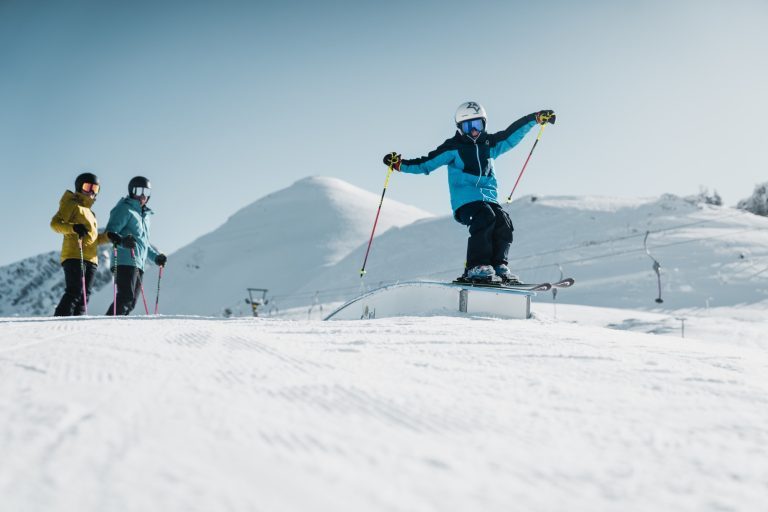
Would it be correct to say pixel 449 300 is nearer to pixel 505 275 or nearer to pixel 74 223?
pixel 505 275

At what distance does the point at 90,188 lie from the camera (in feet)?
18.9

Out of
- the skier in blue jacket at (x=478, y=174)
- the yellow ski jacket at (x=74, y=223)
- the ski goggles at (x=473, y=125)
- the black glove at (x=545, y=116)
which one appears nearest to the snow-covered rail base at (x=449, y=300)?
the skier in blue jacket at (x=478, y=174)

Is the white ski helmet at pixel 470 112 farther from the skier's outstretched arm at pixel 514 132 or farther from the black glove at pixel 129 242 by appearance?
the black glove at pixel 129 242

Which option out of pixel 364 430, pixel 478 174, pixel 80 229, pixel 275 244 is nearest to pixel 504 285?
pixel 478 174

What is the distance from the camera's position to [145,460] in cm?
91

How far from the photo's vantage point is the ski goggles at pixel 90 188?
570cm

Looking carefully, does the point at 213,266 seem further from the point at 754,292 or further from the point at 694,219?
the point at 754,292

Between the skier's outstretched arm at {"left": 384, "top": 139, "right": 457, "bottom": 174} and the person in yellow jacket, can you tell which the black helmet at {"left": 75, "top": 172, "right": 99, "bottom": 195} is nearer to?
the person in yellow jacket

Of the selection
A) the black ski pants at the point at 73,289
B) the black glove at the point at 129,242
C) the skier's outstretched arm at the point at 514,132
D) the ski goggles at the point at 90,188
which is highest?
the skier's outstretched arm at the point at 514,132

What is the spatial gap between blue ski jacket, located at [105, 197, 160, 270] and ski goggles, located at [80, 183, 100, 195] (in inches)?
11.1

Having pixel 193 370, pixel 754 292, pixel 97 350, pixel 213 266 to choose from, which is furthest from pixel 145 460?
pixel 213 266

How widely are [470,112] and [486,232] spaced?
1256 mm

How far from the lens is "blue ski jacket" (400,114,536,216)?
523 centimetres

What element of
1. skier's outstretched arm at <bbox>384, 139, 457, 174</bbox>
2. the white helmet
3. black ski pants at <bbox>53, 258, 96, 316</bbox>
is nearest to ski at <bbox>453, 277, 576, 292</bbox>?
skier's outstretched arm at <bbox>384, 139, 457, 174</bbox>
